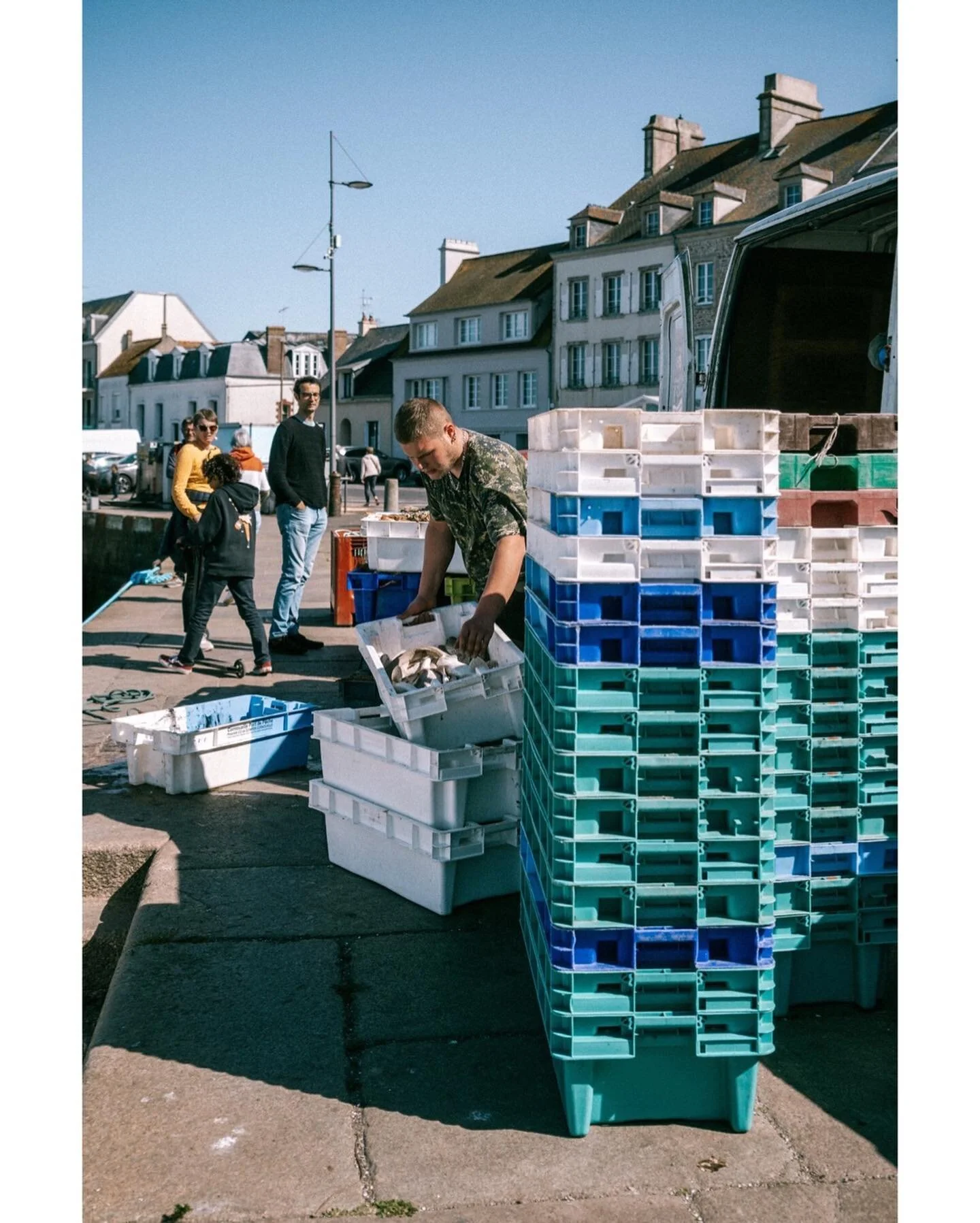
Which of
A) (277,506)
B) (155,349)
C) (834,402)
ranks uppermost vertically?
(155,349)

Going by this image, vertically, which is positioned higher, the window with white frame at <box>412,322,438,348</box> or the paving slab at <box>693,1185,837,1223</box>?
the window with white frame at <box>412,322,438,348</box>

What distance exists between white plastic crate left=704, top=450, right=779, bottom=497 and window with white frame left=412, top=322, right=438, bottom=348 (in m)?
59.8

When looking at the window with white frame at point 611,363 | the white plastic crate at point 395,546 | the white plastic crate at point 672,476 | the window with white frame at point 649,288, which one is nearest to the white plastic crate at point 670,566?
the white plastic crate at point 672,476

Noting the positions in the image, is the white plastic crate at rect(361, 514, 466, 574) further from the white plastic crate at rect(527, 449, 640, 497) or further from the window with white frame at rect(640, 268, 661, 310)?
the window with white frame at rect(640, 268, 661, 310)

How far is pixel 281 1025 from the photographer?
12.5 ft

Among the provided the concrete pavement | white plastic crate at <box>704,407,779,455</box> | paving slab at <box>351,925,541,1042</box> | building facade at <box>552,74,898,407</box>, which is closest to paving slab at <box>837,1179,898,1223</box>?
the concrete pavement

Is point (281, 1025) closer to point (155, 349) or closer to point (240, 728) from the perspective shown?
point (240, 728)

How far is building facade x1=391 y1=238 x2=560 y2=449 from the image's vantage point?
5628cm

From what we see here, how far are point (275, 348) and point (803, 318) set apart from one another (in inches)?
2510

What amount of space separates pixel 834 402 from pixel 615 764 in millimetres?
6041

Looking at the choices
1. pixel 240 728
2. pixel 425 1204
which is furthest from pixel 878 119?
pixel 425 1204

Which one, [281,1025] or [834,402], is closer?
[281,1025]

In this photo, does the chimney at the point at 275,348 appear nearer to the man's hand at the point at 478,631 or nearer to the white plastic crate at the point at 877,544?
the man's hand at the point at 478,631

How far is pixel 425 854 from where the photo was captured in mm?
4645
